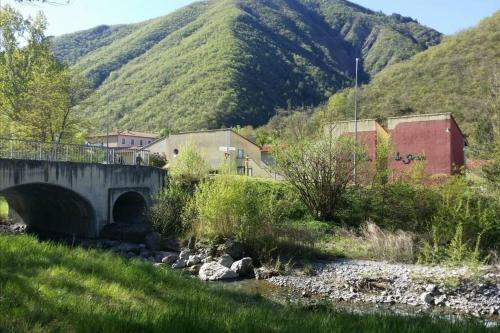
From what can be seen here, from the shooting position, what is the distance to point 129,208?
27344 millimetres

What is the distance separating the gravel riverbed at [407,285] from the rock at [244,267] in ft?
3.77

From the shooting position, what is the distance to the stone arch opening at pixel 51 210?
23.1 m

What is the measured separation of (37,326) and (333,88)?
109384 millimetres

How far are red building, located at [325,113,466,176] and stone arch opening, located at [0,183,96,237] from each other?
620 inches

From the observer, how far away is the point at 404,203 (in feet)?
72.3

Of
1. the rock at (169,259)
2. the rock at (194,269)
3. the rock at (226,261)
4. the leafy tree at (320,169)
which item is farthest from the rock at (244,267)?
the leafy tree at (320,169)

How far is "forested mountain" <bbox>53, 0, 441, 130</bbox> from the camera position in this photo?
8588cm

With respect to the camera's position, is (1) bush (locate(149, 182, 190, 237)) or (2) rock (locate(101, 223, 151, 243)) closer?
(1) bush (locate(149, 182, 190, 237))

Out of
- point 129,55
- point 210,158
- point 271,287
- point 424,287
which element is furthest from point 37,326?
point 129,55

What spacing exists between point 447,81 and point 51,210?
5409 cm

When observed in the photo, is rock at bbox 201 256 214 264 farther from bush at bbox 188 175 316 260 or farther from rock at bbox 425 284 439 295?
rock at bbox 425 284 439 295

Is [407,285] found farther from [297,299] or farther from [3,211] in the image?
[3,211]

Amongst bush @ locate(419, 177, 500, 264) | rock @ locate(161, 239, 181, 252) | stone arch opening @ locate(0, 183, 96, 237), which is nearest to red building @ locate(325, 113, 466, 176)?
bush @ locate(419, 177, 500, 264)

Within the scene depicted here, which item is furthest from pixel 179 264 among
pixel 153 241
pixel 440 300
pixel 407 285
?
pixel 440 300
